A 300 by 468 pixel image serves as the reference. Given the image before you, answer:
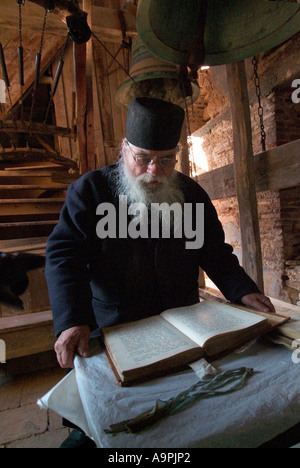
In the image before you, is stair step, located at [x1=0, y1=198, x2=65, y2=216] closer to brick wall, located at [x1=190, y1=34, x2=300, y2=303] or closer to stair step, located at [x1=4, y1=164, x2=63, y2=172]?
stair step, located at [x1=4, y1=164, x2=63, y2=172]

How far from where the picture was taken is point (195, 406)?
30.4 inches

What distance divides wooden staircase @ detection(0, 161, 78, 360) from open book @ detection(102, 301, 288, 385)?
1821 mm

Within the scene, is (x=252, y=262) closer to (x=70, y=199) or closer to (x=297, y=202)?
(x=70, y=199)

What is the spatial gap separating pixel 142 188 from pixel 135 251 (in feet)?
1.35

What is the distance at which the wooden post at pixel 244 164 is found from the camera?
2426 mm

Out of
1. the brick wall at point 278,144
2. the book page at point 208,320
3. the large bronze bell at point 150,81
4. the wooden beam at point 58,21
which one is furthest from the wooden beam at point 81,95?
the book page at point 208,320

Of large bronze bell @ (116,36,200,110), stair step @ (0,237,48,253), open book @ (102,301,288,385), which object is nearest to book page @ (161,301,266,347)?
open book @ (102,301,288,385)

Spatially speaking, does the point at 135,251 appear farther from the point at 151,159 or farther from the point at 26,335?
the point at 26,335

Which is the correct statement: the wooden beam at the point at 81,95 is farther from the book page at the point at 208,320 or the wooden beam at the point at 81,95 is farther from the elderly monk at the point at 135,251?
the book page at the point at 208,320

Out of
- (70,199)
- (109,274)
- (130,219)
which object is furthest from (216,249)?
(70,199)

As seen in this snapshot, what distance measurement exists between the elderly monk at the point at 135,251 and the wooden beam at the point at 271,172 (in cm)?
84

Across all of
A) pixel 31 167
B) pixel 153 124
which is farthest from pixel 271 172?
pixel 31 167

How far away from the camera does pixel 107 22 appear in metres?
2.92

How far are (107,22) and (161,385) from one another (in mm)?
3468
